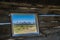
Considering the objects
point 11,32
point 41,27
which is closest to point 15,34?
point 11,32

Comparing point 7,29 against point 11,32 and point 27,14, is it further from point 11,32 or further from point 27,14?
point 27,14

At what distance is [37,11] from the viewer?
280 centimetres

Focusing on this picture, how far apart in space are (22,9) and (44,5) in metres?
0.40

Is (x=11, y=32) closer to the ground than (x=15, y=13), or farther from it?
closer to the ground

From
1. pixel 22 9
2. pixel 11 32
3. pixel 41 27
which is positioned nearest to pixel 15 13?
pixel 22 9

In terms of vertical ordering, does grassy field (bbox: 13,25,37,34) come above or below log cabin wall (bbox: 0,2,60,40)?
below

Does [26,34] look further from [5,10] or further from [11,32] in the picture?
[5,10]

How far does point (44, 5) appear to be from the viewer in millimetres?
Result: 2855

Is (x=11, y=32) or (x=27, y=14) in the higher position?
(x=27, y=14)

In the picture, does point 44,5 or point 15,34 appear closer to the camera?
point 15,34

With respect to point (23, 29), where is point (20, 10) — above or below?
above

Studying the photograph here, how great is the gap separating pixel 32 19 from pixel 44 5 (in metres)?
0.34

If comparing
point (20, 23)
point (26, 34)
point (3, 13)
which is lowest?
point (26, 34)

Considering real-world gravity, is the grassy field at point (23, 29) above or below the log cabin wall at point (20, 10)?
below
